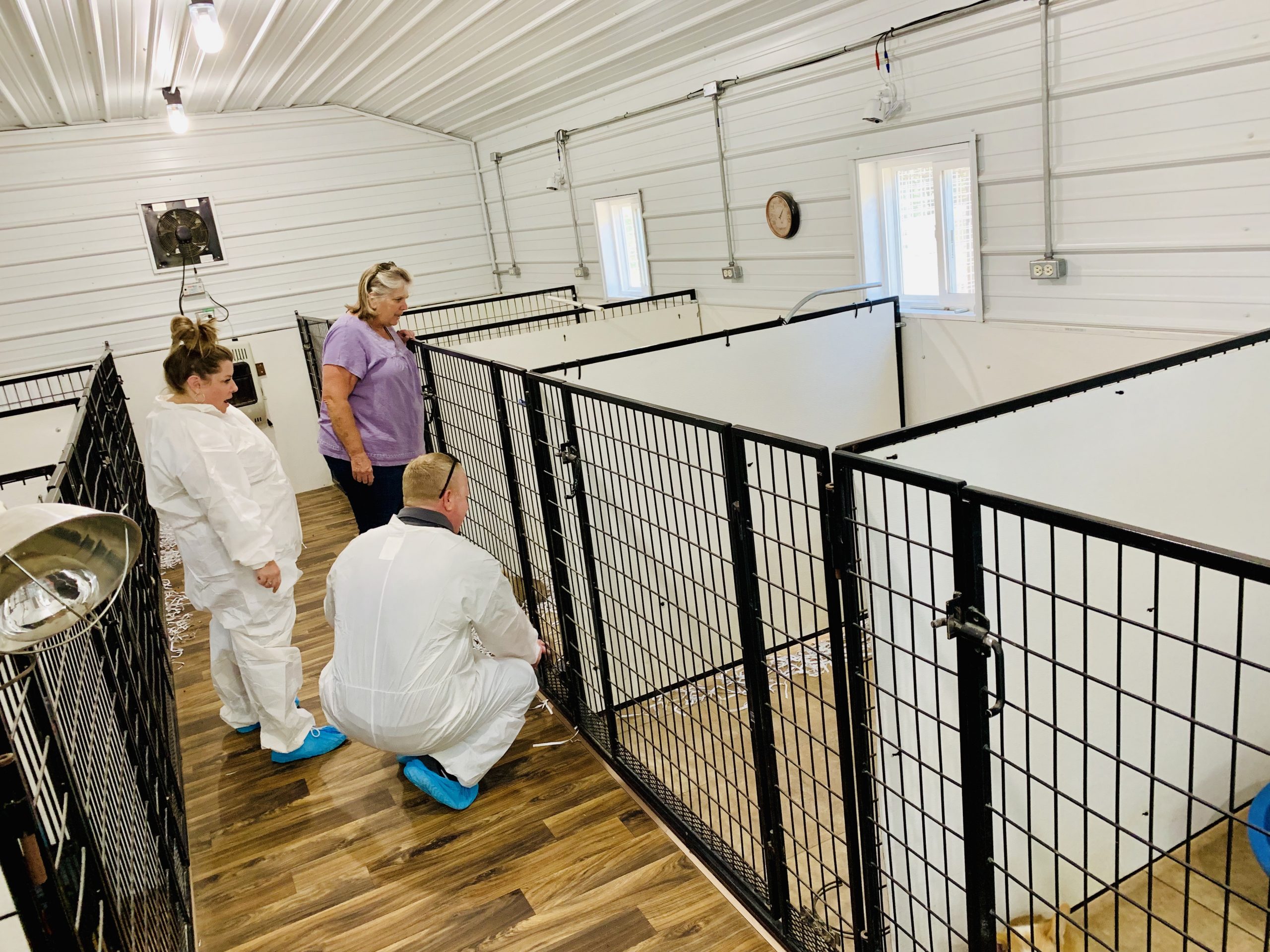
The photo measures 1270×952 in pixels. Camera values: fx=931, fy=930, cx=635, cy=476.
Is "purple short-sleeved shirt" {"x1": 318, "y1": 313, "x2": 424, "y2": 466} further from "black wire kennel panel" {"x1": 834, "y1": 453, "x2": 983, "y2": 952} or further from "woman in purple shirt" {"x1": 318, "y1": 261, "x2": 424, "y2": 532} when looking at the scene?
"black wire kennel panel" {"x1": 834, "y1": 453, "x2": 983, "y2": 952}

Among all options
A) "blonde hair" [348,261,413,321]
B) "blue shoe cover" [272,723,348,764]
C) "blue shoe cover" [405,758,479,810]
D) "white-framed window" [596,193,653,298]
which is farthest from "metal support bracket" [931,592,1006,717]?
"white-framed window" [596,193,653,298]

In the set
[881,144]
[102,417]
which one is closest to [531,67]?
[881,144]

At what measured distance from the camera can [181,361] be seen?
9.50ft

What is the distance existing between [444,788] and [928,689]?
65.5 inches

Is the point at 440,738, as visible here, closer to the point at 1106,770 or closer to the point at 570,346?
the point at 1106,770

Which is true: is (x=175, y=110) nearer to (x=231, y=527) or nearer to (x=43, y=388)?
(x=43, y=388)

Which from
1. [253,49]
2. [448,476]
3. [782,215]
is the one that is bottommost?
[448,476]

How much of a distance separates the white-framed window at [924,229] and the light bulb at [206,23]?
3.04 m

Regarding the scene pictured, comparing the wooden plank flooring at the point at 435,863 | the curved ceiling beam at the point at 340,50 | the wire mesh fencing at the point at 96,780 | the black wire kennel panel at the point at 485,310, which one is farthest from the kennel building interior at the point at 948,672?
the black wire kennel panel at the point at 485,310

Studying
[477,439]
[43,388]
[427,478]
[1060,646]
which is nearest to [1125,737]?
[1060,646]

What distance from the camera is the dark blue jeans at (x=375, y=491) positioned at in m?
3.79

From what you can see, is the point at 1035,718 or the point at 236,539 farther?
the point at 236,539

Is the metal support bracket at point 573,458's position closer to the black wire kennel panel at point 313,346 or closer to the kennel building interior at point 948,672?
the kennel building interior at point 948,672

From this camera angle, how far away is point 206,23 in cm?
421
